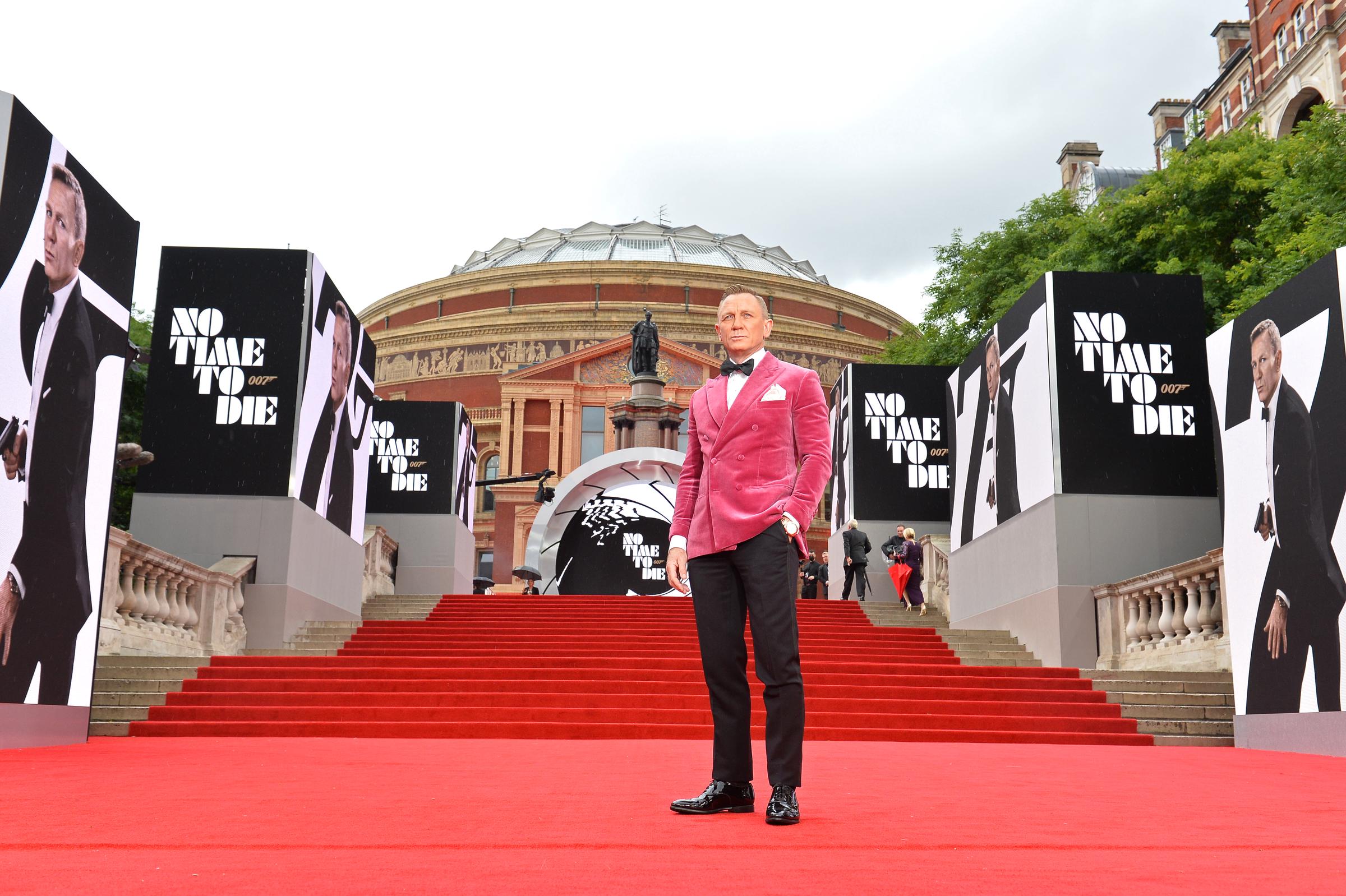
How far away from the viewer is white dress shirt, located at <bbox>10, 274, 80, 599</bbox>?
7.74m

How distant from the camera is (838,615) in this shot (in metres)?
18.9

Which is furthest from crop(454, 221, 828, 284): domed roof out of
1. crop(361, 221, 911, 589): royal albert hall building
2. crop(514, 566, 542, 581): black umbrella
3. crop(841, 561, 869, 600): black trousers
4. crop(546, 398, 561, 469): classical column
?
crop(841, 561, 869, 600): black trousers

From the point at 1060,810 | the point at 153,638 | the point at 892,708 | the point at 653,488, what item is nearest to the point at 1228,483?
the point at 892,708

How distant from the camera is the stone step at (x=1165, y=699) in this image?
11.1 m

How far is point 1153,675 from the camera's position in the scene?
11938 millimetres

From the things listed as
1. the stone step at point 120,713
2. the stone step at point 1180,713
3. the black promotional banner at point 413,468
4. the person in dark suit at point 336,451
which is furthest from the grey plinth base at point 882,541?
the stone step at point 120,713

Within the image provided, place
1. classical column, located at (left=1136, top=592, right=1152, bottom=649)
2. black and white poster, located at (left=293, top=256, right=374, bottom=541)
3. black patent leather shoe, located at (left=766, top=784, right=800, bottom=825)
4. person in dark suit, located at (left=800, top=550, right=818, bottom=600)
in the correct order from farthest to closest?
person in dark suit, located at (left=800, top=550, right=818, bottom=600) < black and white poster, located at (left=293, top=256, right=374, bottom=541) < classical column, located at (left=1136, top=592, right=1152, bottom=649) < black patent leather shoe, located at (left=766, top=784, right=800, bottom=825)

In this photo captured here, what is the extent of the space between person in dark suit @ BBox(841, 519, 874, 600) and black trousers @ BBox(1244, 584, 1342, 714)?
10716mm

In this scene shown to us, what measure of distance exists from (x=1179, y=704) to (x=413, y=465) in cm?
1695

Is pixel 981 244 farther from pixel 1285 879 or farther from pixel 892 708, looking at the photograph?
pixel 1285 879

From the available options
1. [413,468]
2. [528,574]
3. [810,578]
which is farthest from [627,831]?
[528,574]

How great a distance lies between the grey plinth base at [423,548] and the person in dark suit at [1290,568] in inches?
682

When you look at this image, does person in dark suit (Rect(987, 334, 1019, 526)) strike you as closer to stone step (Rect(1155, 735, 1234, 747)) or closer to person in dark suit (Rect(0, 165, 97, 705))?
stone step (Rect(1155, 735, 1234, 747))

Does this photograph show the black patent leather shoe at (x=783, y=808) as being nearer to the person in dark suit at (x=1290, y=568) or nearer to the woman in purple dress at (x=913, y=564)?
the person in dark suit at (x=1290, y=568)
